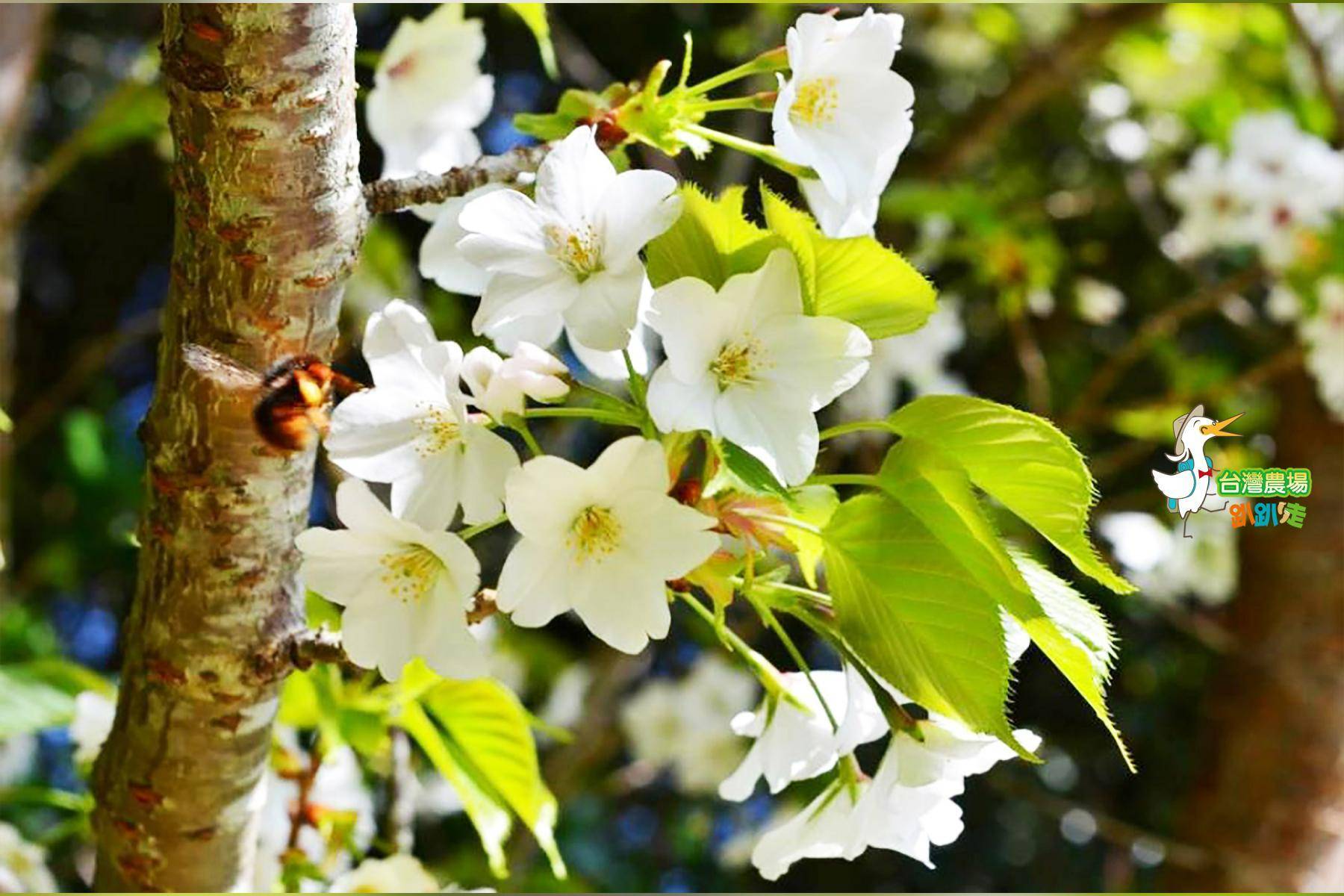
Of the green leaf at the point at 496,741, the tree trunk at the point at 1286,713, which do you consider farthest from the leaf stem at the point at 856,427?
the tree trunk at the point at 1286,713

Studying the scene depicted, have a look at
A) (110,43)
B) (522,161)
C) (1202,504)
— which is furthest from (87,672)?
(110,43)

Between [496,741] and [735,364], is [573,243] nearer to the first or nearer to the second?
[735,364]

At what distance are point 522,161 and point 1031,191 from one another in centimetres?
168

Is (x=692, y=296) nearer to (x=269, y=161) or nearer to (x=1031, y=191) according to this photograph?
(x=269, y=161)

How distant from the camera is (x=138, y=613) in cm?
58

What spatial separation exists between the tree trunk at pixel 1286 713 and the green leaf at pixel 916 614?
3.86 feet

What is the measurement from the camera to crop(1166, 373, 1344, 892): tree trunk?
149cm

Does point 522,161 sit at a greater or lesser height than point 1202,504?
greater

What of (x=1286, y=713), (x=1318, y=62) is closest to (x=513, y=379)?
(x=1318, y=62)

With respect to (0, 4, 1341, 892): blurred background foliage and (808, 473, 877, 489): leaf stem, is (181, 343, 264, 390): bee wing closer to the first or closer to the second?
(808, 473, 877, 489): leaf stem

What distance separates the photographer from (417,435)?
0.47m

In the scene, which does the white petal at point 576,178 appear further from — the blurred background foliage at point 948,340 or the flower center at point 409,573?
the blurred background foliage at point 948,340

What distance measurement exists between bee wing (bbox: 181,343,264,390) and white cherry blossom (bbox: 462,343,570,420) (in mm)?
86

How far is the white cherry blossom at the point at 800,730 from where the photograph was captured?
0.51 metres
